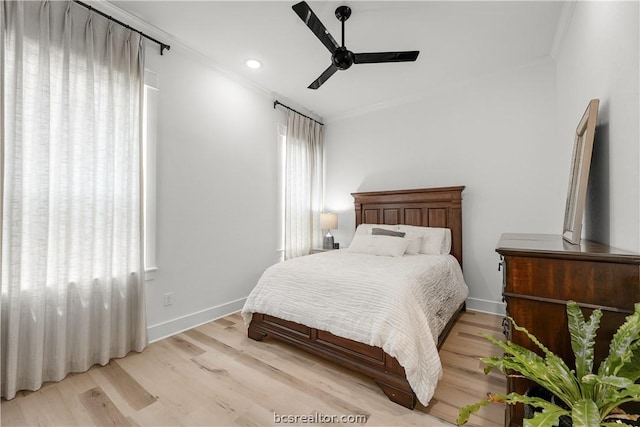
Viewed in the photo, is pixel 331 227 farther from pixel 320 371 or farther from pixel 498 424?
pixel 498 424

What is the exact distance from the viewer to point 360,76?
331 centimetres

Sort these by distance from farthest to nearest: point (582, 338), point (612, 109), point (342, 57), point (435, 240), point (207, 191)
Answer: point (435, 240), point (207, 191), point (342, 57), point (612, 109), point (582, 338)

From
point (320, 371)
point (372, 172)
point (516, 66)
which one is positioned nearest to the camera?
point (320, 371)

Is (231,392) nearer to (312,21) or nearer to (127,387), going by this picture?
(127,387)

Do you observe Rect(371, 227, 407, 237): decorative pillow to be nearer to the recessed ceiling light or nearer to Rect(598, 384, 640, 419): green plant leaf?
the recessed ceiling light

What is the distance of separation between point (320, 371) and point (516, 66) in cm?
381

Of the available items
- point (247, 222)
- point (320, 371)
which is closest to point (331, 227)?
point (247, 222)

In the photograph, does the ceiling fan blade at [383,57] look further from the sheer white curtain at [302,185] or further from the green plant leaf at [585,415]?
the green plant leaf at [585,415]

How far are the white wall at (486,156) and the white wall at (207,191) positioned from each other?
1813 mm

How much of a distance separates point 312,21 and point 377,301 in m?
2.03

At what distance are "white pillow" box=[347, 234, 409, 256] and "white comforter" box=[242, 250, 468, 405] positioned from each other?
289 mm

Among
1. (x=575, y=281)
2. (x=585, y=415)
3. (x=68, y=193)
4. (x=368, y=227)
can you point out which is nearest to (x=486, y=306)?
(x=368, y=227)

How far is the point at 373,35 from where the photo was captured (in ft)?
8.39

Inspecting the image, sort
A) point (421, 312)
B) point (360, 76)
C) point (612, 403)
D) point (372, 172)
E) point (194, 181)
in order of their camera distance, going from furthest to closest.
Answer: point (372, 172) → point (360, 76) → point (194, 181) → point (421, 312) → point (612, 403)
